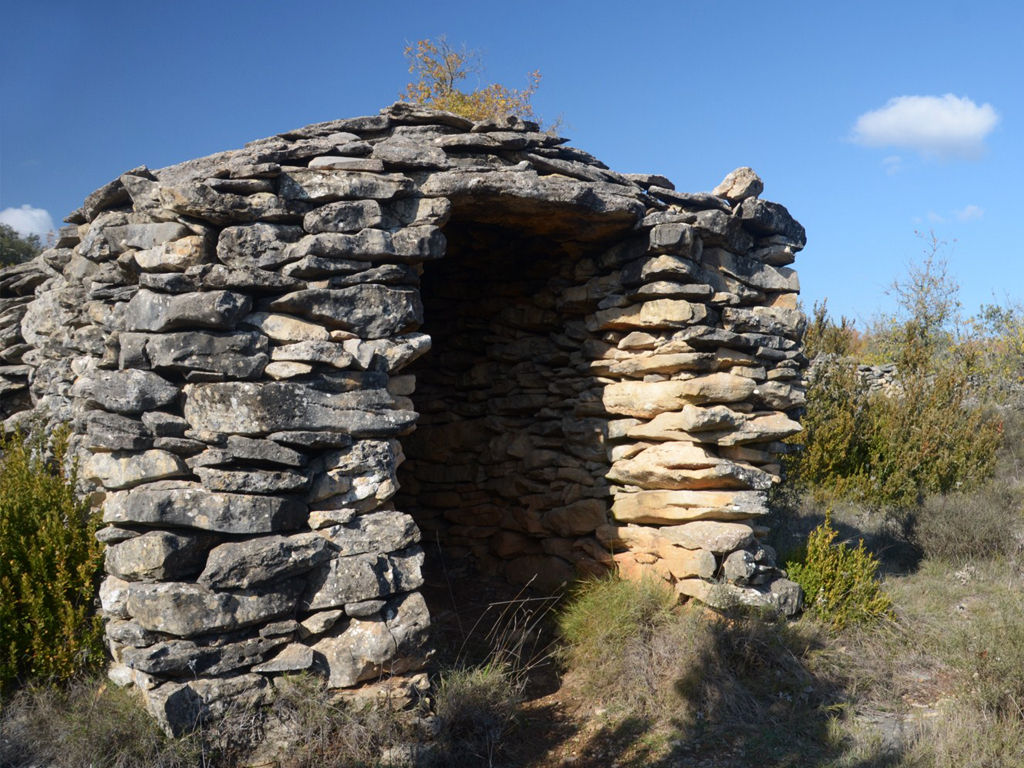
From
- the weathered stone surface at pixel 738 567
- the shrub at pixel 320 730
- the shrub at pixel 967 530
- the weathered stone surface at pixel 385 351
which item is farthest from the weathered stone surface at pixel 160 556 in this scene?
the shrub at pixel 967 530

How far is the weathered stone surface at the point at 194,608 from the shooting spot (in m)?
3.65

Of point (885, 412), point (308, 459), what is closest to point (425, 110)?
point (308, 459)

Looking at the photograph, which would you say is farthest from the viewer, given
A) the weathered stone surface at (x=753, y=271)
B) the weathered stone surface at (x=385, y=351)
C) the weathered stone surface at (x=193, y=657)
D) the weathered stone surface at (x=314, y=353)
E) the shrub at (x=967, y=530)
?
the shrub at (x=967, y=530)

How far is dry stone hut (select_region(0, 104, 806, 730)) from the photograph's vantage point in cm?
386

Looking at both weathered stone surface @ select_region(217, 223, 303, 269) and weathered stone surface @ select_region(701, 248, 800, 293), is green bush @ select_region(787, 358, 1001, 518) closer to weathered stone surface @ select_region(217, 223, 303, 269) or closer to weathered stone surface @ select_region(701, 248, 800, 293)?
weathered stone surface @ select_region(701, 248, 800, 293)

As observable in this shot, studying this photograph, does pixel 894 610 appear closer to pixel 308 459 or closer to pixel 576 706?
pixel 576 706

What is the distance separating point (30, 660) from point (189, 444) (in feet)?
4.47

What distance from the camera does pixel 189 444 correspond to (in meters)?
3.98

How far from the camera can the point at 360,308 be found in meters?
4.27

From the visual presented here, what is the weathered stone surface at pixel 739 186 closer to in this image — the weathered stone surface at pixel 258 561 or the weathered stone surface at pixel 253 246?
the weathered stone surface at pixel 253 246

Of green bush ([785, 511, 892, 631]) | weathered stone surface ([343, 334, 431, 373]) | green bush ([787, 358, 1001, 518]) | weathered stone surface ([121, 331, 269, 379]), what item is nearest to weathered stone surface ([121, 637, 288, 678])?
weathered stone surface ([121, 331, 269, 379])

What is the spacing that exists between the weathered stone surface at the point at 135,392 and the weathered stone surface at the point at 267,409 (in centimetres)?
12

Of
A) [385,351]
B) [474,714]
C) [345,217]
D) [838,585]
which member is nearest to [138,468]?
[385,351]

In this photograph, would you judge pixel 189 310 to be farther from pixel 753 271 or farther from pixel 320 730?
pixel 753 271
